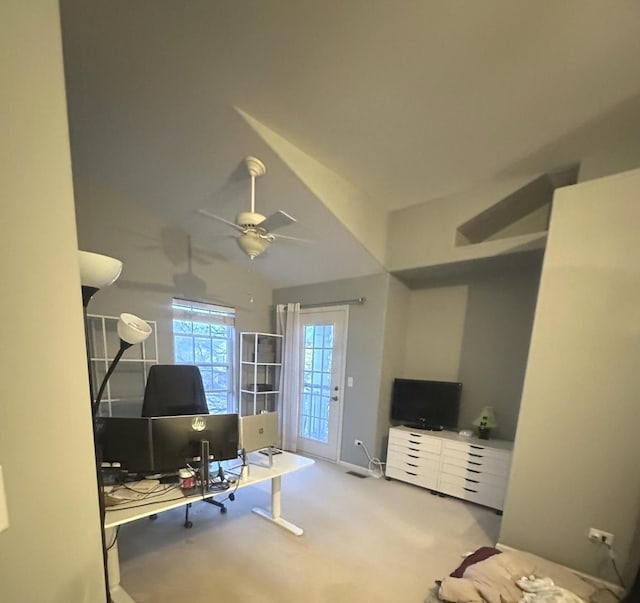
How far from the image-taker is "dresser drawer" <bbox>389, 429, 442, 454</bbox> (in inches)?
133

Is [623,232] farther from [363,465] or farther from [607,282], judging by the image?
[363,465]

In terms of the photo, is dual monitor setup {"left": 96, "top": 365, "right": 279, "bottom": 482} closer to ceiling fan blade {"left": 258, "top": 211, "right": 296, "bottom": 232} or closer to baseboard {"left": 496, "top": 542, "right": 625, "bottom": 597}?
ceiling fan blade {"left": 258, "top": 211, "right": 296, "bottom": 232}

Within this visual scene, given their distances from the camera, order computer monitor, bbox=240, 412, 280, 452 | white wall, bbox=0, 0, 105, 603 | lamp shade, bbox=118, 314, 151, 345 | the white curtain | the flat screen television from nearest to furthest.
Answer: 1. white wall, bbox=0, 0, 105, 603
2. lamp shade, bbox=118, 314, 151, 345
3. computer monitor, bbox=240, 412, 280, 452
4. the flat screen television
5. the white curtain

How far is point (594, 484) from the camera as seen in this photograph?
2.08 m

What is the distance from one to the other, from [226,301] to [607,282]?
405 centimetres

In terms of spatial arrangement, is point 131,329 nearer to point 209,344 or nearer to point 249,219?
point 249,219

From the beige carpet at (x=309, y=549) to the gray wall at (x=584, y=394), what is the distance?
64 centimetres

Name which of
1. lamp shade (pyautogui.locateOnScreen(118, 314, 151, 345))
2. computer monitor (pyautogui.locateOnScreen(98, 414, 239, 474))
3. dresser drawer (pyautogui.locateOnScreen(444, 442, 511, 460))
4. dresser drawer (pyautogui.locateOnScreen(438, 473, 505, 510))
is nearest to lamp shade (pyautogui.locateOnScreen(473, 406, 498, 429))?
dresser drawer (pyautogui.locateOnScreen(444, 442, 511, 460))

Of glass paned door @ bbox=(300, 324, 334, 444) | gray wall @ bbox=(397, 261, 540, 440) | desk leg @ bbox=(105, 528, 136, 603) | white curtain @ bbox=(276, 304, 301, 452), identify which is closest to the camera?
desk leg @ bbox=(105, 528, 136, 603)

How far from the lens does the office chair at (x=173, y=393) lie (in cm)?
299

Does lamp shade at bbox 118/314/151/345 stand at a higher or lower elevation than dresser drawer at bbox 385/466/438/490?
higher

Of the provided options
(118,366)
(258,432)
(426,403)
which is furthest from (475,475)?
(118,366)

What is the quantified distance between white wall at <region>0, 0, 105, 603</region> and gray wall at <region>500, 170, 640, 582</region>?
105 inches

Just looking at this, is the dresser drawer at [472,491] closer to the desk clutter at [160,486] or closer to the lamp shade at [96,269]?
the desk clutter at [160,486]
